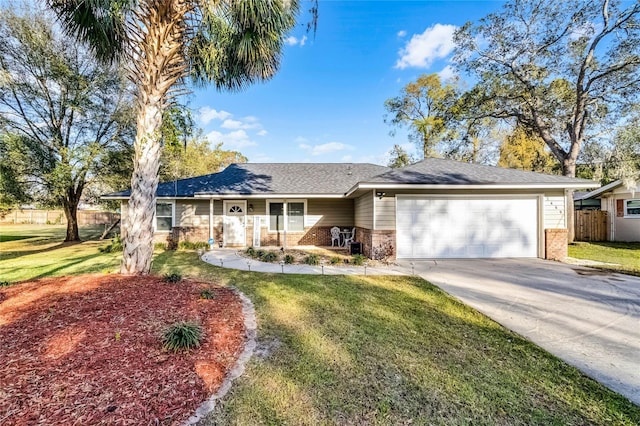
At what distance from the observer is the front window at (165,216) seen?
12.7 metres

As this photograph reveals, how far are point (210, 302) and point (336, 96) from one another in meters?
14.2

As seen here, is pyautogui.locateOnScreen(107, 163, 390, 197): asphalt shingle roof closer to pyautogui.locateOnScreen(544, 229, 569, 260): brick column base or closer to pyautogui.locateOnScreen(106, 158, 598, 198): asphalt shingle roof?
pyautogui.locateOnScreen(106, 158, 598, 198): asphalt shingle roof

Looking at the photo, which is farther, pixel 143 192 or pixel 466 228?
pixel 466 228

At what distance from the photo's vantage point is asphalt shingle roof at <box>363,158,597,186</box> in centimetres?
859

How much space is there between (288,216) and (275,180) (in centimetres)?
191

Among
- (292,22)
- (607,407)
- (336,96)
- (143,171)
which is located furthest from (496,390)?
(336,96)

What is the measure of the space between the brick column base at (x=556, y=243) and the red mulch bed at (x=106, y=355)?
972cm

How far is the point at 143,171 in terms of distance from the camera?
5367 millimetres

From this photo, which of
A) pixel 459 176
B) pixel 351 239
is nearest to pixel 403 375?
pixel 459 176

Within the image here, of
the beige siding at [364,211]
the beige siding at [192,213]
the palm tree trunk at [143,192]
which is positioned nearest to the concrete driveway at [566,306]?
the beige siding at [364,211]

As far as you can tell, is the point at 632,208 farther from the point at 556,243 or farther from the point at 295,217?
the point at 295,217

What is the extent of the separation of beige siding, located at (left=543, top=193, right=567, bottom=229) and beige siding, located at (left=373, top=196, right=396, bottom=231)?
194 inches

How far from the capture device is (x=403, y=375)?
107 inches

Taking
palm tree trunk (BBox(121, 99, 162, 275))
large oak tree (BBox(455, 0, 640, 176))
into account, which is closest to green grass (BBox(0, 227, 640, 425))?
palm tree trunk (BBox(121, 99, 162, 275))
